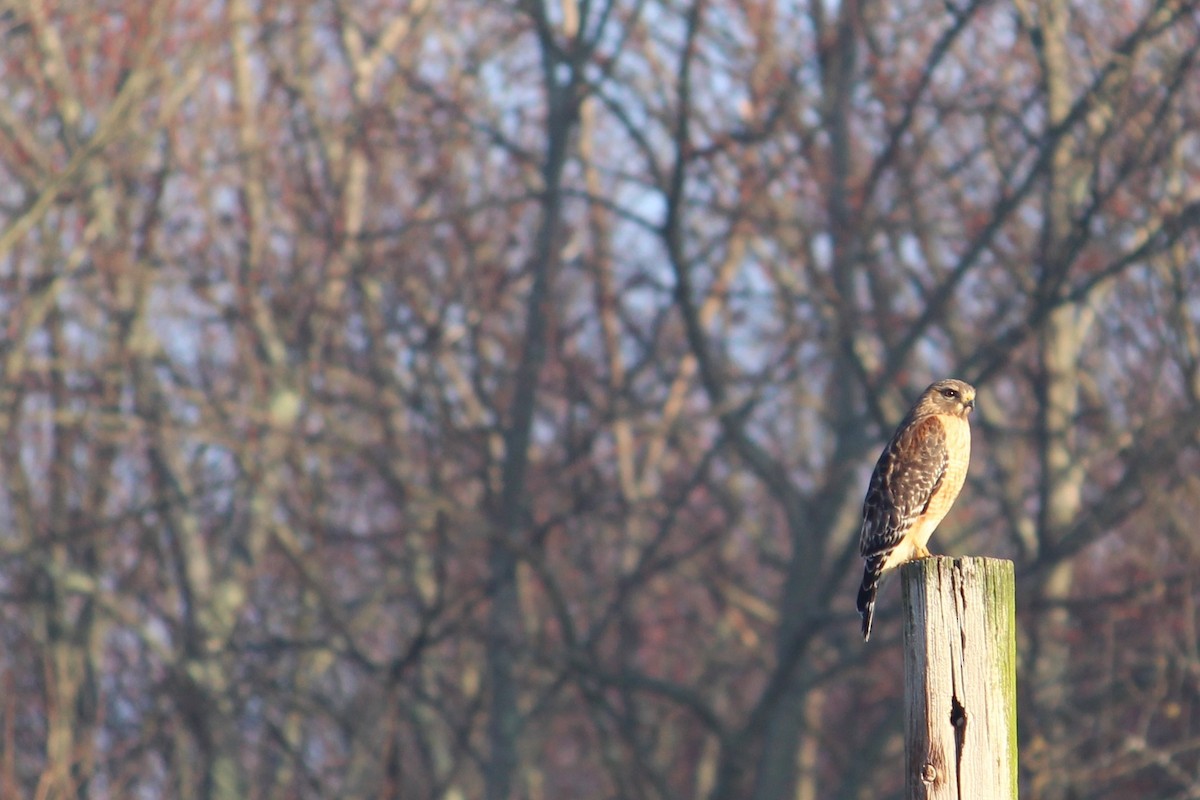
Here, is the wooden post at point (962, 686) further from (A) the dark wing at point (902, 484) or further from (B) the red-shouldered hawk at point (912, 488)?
(A) the dark wing at point (902, 484)

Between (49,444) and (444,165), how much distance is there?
12.5ft

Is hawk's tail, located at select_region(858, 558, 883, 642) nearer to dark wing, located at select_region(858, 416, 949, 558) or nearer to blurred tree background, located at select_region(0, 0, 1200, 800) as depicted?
dark wing, located at select_region(858, 416, 949, 558)

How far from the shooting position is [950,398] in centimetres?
604

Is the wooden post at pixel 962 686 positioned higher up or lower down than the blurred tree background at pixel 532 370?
lower down

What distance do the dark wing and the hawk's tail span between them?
0.17 feet

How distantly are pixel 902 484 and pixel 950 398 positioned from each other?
584 mm

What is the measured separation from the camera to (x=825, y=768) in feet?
54.4

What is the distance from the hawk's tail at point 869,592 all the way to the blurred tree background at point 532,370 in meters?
3.36

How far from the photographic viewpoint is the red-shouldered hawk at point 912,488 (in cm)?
560

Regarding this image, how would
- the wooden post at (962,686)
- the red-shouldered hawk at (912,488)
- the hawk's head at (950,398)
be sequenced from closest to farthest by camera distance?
the wooden post at (962,686) < the red-shouldered hawk at (912,488) < the hawk's head at (950,398)

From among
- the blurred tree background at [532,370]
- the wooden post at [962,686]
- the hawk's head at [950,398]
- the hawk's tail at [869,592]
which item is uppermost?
the blurred tree background at [532,370]

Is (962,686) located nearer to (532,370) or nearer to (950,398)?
(950,398)

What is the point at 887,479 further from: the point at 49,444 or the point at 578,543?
the point at 49,444

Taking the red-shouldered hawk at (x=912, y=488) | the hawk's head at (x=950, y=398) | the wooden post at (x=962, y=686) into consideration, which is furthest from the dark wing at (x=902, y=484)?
the wooden post at (x=962, y=686)
